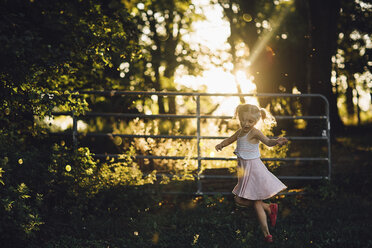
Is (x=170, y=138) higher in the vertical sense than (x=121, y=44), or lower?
lower

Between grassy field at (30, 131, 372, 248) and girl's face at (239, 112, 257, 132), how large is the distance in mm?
1390

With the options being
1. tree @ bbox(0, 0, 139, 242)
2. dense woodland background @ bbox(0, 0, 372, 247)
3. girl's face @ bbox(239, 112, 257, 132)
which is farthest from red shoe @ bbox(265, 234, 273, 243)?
tree @ bbox(0, 0, 139, 242)

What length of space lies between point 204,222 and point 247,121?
1738mm

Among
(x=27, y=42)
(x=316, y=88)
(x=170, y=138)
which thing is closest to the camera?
(x=27, y=42)

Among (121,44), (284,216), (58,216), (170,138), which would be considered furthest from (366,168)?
(58,216)

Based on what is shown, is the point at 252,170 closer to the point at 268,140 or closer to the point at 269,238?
the point at 268,140

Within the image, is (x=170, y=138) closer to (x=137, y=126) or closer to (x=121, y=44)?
(x=137, y=126)

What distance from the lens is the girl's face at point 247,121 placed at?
5.36 m

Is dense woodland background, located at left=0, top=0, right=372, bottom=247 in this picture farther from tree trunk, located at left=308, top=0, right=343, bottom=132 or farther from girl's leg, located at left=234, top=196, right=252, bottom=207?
tree trunk, located at left=308, top=0, right=343, bottom=132

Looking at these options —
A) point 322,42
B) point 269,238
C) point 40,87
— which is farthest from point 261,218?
point 322,42

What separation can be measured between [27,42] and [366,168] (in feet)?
24.4

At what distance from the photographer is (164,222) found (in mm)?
6160

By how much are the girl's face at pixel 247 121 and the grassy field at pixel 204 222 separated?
4.56 feet

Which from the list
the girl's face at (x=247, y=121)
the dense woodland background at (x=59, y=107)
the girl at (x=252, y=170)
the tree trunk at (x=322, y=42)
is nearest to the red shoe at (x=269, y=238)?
the girl at (x=252, y=170)
